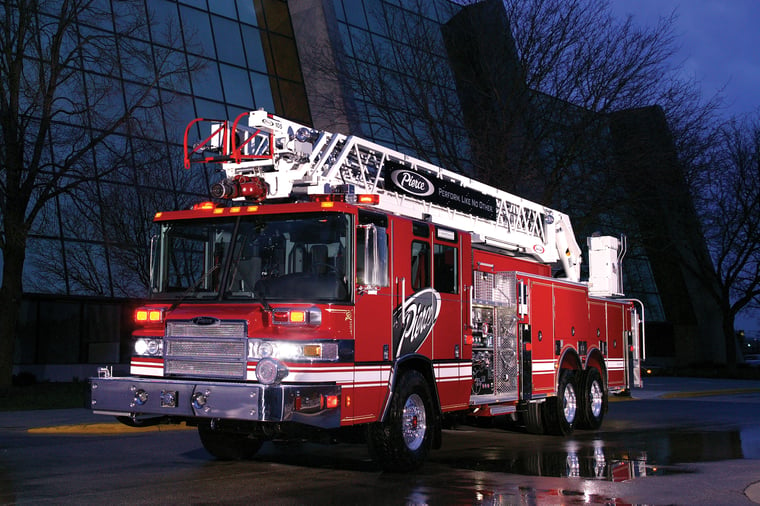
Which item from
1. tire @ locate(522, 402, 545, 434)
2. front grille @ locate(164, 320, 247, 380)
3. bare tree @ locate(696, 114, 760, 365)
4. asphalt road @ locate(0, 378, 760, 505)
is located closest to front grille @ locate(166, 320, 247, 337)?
front grille @ locate(164, 320, 247, 380)

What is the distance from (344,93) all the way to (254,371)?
1992cm

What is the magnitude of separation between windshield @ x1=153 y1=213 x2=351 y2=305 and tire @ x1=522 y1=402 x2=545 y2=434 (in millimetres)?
6661

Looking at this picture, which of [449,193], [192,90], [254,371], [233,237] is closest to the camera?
[254,371]

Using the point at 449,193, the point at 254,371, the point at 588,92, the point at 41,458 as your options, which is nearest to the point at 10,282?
the point at 41,458

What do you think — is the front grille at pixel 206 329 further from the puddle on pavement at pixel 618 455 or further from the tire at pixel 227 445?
the puddle on pavement at pixel 618 455

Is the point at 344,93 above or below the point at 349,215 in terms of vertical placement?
above

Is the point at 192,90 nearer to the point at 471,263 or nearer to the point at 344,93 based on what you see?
the point at 344,93

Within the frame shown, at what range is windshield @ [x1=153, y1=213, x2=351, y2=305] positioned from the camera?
9578mm

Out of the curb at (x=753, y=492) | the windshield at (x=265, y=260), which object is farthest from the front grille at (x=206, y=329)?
the curb at (x=753, y=492)

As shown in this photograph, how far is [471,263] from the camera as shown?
12352 millimetres

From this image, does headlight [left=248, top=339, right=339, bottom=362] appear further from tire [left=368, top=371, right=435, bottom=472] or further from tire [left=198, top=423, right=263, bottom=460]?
tire [left=198, top=423, right=263, bottom=460]

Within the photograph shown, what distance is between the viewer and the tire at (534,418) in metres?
15.1

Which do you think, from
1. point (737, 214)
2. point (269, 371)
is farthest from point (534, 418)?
point (737, 214)

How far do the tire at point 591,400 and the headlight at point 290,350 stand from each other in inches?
314
